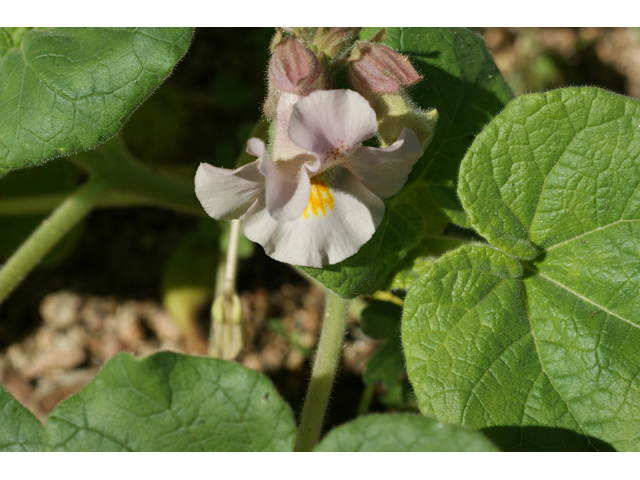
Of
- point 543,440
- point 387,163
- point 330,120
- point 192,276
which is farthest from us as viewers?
point 192,276

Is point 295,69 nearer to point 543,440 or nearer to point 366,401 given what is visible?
point 543,440

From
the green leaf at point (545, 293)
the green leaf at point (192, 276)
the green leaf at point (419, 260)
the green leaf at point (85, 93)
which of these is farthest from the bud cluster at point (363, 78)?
the green leaf at point (192, 276)

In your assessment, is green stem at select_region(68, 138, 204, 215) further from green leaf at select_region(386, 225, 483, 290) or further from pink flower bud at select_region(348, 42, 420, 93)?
pink flower bud at select_region(348, 42, 420, 93)

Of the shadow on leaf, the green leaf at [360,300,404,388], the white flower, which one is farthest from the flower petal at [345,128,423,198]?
the green leaf at [360,300,404,388]

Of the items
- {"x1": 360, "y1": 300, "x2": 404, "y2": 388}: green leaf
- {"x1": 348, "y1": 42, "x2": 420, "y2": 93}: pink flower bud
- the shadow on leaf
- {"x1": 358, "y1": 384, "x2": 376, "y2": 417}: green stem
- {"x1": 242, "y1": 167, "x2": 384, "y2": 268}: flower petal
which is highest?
{"x1": 348, "y1": 42, "x2": 420, "y2": 93}: pink flower bud

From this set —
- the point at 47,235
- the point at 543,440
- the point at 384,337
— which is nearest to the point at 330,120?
the point at 543,440

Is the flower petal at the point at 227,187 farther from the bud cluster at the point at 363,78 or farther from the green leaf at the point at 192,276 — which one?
the green leaf at the point at 192,276
